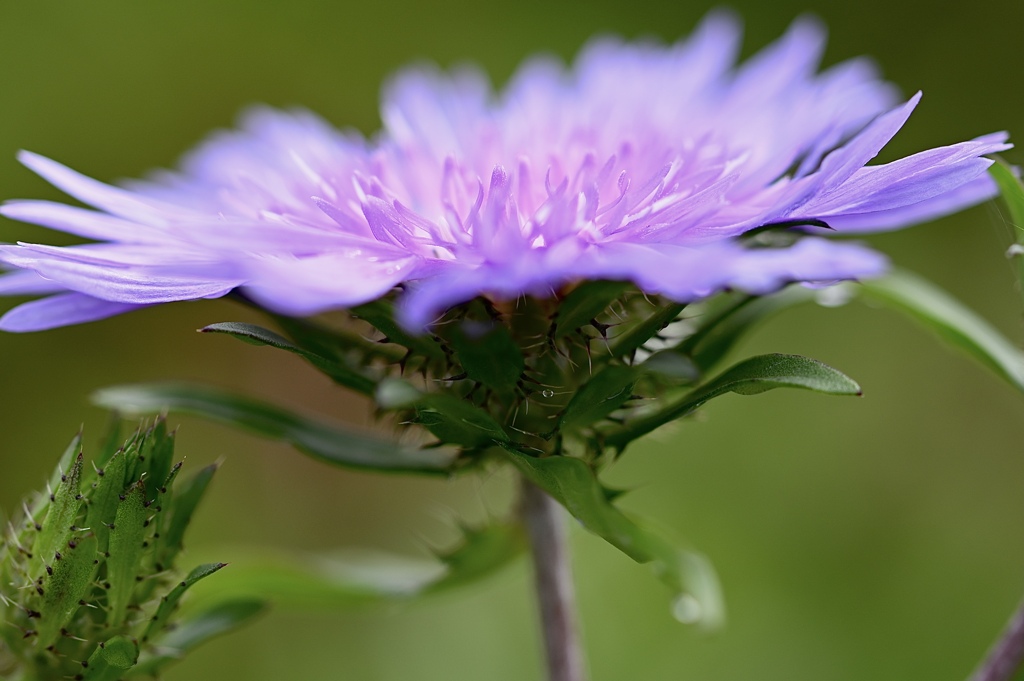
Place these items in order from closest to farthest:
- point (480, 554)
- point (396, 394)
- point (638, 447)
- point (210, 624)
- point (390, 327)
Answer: point (396, 394)
point (390, 327)
point (210, 624)
point (480, 554)
point (638, 447)

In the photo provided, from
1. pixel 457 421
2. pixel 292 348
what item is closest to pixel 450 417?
pixel 457 421

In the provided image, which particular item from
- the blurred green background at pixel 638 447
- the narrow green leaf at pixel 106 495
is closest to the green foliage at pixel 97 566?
the narrow green leaf at pixel 106 495

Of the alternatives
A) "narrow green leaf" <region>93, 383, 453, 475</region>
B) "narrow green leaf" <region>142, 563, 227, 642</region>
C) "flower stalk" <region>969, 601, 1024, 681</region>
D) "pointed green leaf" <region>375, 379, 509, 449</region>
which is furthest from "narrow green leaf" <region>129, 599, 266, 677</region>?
"flower stalk" <region>969, 601, 1024, 681</region>

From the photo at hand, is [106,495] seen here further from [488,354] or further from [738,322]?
[738,322]

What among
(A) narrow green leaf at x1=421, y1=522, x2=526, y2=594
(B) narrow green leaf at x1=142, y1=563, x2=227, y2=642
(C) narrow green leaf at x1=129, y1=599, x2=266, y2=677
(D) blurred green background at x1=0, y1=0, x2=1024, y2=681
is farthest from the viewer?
(D) blurred green background at x1=0, y1=0, x2=1024, y2=681

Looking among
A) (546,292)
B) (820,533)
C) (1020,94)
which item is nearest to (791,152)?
(546,292)

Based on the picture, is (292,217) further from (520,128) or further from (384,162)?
(520,128)

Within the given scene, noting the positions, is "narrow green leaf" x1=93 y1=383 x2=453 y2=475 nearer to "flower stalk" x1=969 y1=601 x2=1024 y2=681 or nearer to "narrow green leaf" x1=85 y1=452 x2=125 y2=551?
"narrow green leaf" x1=85 y1=452 x2=125 y2=551
